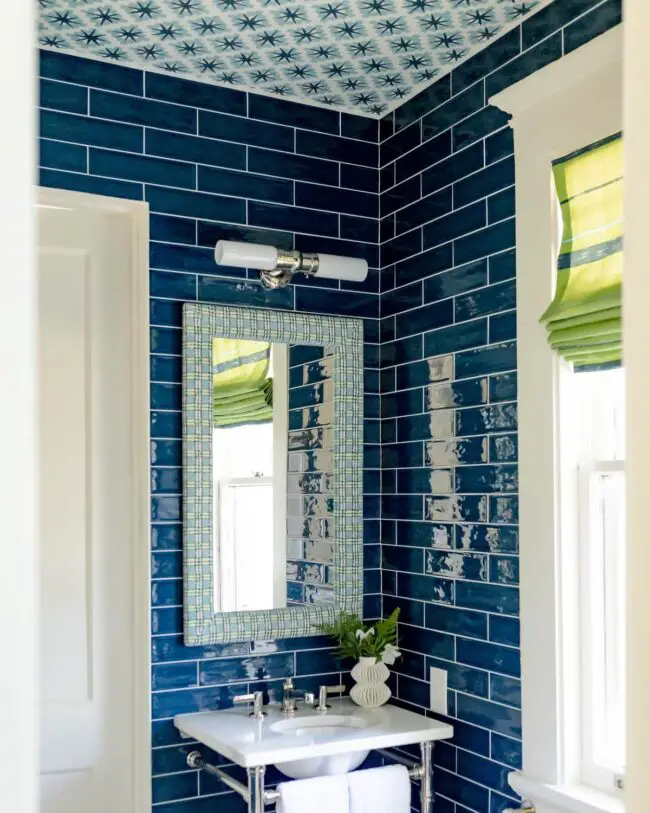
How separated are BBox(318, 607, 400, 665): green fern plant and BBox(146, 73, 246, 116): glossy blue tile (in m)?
1.50

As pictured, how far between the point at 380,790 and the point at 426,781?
0.55 ft

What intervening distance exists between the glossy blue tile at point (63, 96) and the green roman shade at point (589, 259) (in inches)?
49.2

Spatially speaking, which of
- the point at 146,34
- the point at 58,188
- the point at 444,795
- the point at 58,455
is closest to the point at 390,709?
the point at 444,795

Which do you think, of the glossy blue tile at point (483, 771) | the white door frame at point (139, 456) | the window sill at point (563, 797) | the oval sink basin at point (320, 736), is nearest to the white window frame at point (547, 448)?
the window sill at point (563, 797)

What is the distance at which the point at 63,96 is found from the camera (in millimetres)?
2410

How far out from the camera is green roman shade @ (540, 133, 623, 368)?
1923mm

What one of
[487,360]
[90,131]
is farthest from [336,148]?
[487,360]

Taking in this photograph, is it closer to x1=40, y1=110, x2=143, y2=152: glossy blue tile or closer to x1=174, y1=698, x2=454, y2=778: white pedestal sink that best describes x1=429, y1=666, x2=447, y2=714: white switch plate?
x1=174, y1=698, x2=454, y2=778: white pedestal sink

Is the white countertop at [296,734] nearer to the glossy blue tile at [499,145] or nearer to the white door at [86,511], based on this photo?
the white door at [86,511]

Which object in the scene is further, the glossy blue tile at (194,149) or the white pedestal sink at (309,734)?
the glossy blue tile at (194,149)

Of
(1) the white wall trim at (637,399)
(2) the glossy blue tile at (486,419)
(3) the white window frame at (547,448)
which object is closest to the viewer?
(1) the white wall trim at (637,399)

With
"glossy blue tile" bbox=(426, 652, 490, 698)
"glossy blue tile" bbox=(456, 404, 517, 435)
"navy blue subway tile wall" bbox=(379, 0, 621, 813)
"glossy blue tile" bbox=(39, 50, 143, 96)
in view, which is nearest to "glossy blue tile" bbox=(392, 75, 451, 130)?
"navy blue subway tile wall" bbox=(379, 0, 621, 813)

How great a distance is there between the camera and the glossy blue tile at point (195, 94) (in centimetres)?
252

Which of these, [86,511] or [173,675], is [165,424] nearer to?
[86,511]
